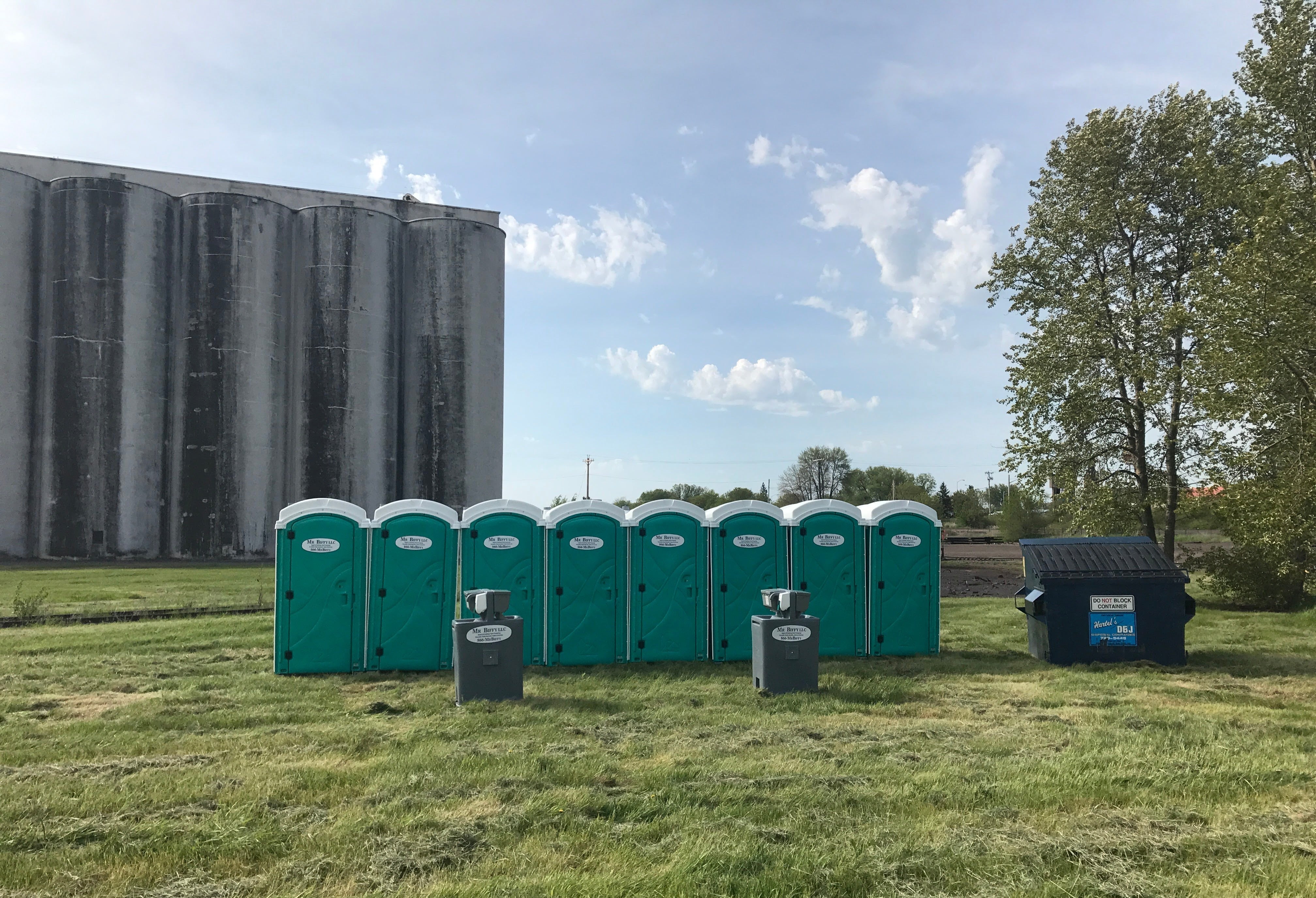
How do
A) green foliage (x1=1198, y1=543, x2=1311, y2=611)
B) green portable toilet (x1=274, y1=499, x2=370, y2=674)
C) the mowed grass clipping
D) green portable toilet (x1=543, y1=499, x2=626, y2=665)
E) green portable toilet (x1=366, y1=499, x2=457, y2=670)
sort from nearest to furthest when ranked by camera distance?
the mowed grass clipping, green portable toilet (x1=274, y1=499, x2=370, y2=674), green portable toilet (x1=366, y1=499, x2=457, y2=670), green portable toilet (x1=543, y1=499, x2=626, y2=665), green foliage (x1=1198, y1=543, x2=1311, y2=611)

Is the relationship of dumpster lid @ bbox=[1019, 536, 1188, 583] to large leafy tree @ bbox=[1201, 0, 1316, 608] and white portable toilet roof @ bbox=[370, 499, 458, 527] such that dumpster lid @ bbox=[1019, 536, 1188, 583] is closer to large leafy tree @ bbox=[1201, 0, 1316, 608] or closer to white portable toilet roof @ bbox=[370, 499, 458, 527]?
large leafy tree @ bbox=[1201, 0, 1316, 608]

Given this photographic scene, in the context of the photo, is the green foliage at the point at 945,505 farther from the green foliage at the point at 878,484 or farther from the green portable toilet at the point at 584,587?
the green portable toilet at the point at 584,587

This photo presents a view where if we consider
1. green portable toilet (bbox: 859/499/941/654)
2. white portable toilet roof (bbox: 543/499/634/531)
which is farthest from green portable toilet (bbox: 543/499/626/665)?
green portable toilet (bbox: 859/499/941/654)

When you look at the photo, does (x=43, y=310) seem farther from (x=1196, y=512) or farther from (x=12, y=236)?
(x=1196, y=512)

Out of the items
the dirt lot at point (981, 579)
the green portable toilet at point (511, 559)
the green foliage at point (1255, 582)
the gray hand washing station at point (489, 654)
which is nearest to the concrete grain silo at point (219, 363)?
the dirt lot at point (981, 579)

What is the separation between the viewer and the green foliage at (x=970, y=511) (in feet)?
204

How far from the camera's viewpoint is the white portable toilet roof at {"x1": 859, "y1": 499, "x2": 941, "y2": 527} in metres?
10.8

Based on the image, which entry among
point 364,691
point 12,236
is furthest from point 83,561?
point 364,691

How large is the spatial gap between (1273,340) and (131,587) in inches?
906

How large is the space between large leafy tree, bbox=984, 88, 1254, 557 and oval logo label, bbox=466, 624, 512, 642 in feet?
52.8

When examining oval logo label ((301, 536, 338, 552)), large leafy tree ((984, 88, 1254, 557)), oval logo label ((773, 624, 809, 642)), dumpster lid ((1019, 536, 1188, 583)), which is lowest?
oval logo label ((773, 624, 809, 642))

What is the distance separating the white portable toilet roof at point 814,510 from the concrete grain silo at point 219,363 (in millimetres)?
27999

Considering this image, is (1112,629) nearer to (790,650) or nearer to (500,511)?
(790,650)

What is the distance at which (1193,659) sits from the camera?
34.7 ft
